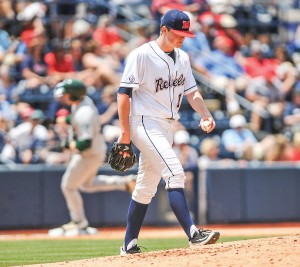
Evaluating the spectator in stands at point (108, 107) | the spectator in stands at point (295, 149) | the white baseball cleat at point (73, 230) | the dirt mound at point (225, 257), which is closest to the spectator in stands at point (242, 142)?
the spectator in stands at point (295, 149)

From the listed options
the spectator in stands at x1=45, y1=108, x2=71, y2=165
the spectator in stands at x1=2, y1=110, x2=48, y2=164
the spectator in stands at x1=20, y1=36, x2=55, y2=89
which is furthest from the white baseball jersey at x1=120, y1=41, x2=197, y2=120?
the spectator in stands at x1=20, y1=36, x2=55, y2=89

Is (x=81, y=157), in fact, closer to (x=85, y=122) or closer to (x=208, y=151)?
(x=85, y=122)

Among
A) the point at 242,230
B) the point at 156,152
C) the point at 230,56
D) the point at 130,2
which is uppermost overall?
the point at 130,2

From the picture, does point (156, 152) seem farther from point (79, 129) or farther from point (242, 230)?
point (242, 230)

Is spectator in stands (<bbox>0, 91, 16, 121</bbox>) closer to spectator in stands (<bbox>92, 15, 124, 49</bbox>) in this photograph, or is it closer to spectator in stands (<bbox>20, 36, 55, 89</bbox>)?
spectator in stands (<bbox>20, 36, 55, 89</bbox>)

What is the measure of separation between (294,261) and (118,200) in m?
7.90

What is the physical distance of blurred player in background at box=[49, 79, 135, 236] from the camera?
11.7 metres

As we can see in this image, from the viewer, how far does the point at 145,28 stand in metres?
17.7

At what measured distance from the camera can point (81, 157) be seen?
12.1m

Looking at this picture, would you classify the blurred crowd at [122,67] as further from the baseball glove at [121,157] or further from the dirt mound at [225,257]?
the dirt mound at [225,257]

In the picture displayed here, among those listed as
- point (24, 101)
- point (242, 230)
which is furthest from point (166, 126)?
point (24, 101)

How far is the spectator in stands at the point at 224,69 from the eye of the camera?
16766mm

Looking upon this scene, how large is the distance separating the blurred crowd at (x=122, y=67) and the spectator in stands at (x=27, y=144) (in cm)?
2

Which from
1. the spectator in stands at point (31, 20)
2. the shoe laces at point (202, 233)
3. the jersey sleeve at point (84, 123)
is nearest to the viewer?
the shoe laces at point (202, 233)
